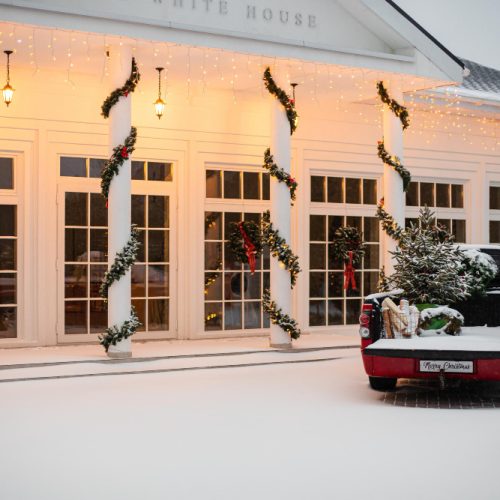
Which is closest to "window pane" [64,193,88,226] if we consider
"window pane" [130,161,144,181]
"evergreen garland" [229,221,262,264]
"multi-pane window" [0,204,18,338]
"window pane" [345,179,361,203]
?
"multi-pane window" [0,204,18,338]

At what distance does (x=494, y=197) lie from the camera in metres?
19.2

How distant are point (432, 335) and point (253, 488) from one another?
4518 mm

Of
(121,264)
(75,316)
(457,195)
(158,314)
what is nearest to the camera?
(121,264)

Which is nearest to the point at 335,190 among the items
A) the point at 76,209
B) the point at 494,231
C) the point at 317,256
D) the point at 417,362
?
the point at 317,256

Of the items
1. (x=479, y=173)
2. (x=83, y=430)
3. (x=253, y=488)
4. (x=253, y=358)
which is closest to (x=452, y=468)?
(x=253, y=488)

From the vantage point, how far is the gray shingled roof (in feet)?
60.1

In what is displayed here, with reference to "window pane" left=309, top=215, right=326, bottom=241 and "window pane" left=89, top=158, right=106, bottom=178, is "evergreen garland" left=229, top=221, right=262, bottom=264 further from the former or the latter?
"window pane" left=89, top=158, right=106, bottom=178

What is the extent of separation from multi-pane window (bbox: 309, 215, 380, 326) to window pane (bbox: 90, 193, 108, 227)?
379 centimetres

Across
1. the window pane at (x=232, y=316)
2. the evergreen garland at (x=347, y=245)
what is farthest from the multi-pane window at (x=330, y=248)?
the window pane at (x=232, y=316)

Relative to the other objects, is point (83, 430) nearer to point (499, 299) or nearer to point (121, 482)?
point (121, 482)

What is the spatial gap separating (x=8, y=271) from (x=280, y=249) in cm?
380

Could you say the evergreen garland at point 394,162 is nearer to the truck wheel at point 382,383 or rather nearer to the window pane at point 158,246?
the window pane at point 158,246

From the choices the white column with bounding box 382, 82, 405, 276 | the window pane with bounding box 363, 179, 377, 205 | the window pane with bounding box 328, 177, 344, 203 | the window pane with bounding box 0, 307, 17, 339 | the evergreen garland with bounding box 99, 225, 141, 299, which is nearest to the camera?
the evergreen garland with bounding box 99, 225, 141, 299

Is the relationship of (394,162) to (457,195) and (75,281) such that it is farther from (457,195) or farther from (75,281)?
(75,281)
